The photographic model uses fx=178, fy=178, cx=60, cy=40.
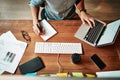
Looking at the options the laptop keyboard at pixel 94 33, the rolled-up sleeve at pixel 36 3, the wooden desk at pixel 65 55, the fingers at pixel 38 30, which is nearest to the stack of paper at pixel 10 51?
the wooden desk at pixel 65 55

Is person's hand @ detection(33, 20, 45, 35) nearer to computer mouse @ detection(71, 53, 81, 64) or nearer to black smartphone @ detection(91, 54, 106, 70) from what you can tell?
computer mouse @ detection(71, 53, 81, 64)

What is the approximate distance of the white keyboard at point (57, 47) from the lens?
1.30m

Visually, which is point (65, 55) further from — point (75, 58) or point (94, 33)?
point (94, 33)

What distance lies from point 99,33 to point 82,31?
0.14m

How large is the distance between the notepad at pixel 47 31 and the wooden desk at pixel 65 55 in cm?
3

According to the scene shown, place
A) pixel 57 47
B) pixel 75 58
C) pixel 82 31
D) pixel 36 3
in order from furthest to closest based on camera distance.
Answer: pixel 36 3, pixel 82 31, pixel 57 47, pixel 75 58

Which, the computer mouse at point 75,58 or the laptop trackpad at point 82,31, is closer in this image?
the computer mouse at point 75,58

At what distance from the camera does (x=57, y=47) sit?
4.35ft

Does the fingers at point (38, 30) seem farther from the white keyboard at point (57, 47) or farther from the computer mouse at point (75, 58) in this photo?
the computer mouse at point (75, 58)

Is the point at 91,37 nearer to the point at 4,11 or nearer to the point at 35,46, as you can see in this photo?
the point at 35,46

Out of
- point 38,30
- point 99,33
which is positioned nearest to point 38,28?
point 38,30

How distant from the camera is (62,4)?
161 cm

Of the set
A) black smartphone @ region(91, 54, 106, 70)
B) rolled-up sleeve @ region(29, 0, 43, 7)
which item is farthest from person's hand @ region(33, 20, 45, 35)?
black smartphone @ region(91, 54, 106, 70)

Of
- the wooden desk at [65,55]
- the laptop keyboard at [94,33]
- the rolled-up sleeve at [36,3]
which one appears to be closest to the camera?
the wooden desk at [65,55]
